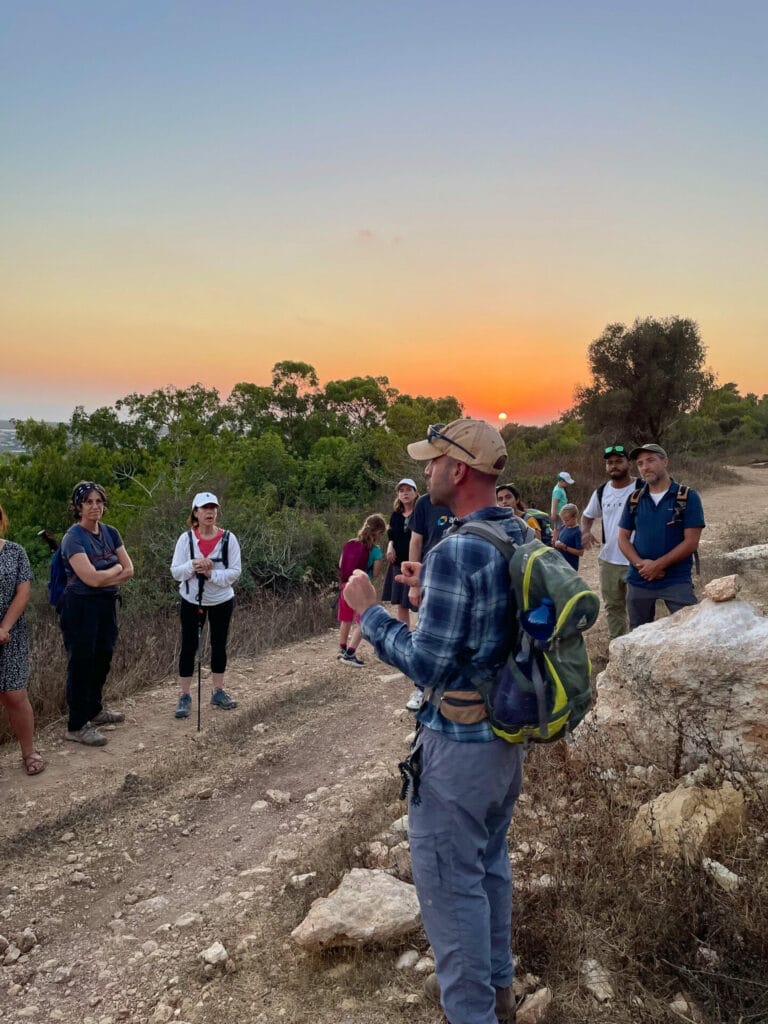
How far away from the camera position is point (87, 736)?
527 centimetres

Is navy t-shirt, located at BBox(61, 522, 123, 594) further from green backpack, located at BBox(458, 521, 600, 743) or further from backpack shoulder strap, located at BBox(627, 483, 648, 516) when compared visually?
green backpack, located at BBox(458, 521, 600, 743)

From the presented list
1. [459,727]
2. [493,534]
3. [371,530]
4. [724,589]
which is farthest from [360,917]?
[371,530]

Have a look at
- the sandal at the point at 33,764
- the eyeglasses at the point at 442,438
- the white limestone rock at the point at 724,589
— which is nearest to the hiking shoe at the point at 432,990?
the eyeglasses at the point at 442,438

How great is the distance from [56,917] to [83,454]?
57.9 ft

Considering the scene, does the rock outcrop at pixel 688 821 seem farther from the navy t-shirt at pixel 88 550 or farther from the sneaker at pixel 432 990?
the navy t-shirt at pixel 88 550

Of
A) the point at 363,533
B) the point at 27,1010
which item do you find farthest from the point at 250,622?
the point at 27,1010

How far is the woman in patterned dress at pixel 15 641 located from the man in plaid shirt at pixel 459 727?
3369 mm

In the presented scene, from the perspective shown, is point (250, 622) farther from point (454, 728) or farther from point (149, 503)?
point (454, 728)

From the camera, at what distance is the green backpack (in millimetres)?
1964

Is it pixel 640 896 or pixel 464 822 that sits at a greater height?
pixel 464 822

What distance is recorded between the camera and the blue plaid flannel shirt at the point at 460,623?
6.64 ft

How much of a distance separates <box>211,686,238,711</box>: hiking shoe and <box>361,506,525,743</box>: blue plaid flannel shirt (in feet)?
14.2

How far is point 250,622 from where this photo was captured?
874 cm

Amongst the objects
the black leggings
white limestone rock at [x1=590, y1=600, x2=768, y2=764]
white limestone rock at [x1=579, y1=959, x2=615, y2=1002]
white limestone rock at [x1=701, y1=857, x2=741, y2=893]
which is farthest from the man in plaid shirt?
the black leggings
